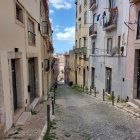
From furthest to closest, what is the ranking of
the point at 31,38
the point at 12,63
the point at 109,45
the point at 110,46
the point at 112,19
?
the point at 109,45 → the point at 110,46 → the point at 112,19 → the point at 31,38 → the point at 12,63

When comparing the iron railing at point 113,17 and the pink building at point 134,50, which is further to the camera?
the iron railing at point 113,17

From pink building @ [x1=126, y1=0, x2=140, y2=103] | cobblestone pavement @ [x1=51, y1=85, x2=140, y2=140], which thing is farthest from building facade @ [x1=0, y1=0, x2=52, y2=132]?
pink building @ [x1=126, y1=0, x2=140, y2=103]

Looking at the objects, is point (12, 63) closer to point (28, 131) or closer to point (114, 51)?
point (28, 131)

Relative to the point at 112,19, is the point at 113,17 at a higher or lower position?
higher

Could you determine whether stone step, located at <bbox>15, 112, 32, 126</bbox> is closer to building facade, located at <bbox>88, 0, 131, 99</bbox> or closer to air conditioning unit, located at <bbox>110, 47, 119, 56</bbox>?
building facade, located at <bbox>88, 0, 131, 99</bbox>

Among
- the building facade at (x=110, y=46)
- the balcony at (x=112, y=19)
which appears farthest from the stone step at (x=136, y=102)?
the balcony at (x=112, y=19)

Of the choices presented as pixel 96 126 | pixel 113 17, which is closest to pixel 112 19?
pixel 113 17

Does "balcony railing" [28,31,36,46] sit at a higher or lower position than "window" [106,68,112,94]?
higher

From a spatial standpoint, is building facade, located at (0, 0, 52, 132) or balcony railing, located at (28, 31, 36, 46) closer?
building facade, located at (0, 0, 52, 132)

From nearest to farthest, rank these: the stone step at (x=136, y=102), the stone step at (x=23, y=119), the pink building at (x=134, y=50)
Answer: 1. the stone step at (x=23, y=119)
2. the stone step at (x=136, y=102)
3. the pink building at (x=134, y=50)

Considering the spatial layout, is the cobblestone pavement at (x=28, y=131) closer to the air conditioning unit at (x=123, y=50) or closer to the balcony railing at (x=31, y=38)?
the balcony railing at (x=31, y=38)

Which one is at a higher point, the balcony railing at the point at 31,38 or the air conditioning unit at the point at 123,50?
the balcony railing at the point at 31,38

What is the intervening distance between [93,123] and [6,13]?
5157 millimetres

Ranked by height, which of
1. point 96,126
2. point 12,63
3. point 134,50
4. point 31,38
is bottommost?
point 96,126
